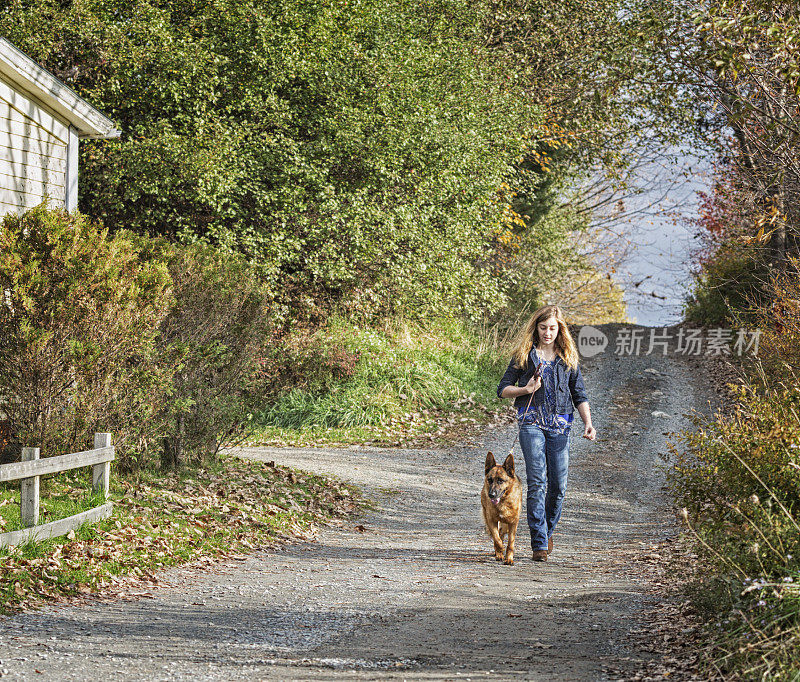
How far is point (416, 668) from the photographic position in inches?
187

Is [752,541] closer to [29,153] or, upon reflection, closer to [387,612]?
[387,612]

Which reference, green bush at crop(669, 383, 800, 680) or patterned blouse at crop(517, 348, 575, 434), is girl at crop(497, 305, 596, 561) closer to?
patterned blouse at crop(517, 348, 575, 434)

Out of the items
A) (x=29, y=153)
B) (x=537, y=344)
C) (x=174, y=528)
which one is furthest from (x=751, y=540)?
(x=29, y=153)

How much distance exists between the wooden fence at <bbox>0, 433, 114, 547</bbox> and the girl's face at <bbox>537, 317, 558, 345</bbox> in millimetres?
4378

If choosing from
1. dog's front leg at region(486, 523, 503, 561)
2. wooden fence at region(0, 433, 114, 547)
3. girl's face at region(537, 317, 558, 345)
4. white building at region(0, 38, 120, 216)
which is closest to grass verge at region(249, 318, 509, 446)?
white building at region(0, 38, 120, 216)

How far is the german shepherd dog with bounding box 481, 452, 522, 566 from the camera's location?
25.0 ft

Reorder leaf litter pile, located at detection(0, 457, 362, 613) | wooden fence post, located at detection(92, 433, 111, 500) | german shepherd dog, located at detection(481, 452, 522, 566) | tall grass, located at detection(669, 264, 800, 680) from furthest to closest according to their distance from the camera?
wooden fence post, located at detection(92, 433, 111, 500), german shepherd dog, located at detection(481, 452, 522, 566), leaf litter pile, located at detection(0, 457, 362, 613), tall grass, located at detection(669, 264, 800, 680)

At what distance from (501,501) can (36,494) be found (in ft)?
13.1

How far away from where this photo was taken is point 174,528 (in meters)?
8.44

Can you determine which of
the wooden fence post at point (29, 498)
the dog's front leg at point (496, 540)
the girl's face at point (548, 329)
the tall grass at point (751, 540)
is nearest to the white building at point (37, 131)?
the wooden fence post at point (29, 498)

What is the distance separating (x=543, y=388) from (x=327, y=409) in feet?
34.2

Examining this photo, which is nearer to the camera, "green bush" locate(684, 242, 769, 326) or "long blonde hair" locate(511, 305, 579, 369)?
"long blonde hair" locate(511, 305, 579, 369)

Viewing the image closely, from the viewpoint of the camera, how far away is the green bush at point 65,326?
814cm

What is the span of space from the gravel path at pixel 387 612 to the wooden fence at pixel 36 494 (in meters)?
1.08
